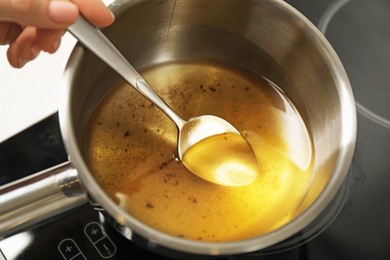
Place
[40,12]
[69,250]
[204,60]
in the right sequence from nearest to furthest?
[40,12] → [69,250] → [204,60]

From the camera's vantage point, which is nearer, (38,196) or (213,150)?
(38,196)

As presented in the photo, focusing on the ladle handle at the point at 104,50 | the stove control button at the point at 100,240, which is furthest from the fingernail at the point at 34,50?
the stove control button at the point at 100,240

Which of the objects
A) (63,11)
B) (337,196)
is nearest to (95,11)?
(63,11)

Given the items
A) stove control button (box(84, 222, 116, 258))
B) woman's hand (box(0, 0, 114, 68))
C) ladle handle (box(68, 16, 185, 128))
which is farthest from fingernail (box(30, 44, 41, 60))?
stove control button (box(84, 222, 116, 258))

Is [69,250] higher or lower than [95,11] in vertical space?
lower

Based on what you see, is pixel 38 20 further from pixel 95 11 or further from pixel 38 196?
pixel 38 196

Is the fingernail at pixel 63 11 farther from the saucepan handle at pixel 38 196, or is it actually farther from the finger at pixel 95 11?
the saucepan handle at pixel 38 196

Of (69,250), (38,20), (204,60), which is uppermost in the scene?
(38,20)
